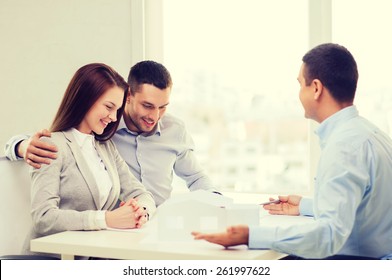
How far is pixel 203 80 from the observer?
11.8ft

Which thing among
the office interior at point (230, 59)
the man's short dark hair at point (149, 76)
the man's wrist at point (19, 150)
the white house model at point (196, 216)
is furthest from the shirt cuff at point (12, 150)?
the office interior at point (230, 59)

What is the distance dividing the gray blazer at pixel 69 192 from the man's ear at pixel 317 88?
73 centimetres

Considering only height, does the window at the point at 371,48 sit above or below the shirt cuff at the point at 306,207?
above

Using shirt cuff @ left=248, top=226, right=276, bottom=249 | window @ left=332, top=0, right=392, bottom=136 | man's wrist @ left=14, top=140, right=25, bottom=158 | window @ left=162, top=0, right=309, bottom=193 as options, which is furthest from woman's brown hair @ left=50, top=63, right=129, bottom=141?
window @ left=332, top=0, right=392, bottom=136

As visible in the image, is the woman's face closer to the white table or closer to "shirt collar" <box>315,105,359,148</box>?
the white table

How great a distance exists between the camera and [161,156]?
2.91 m

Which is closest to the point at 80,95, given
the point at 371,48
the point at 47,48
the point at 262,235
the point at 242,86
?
the point at 262,235

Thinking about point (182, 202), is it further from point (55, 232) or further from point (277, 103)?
point (277, 103)

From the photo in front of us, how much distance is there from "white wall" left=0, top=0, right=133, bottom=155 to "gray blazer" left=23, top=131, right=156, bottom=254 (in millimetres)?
1387

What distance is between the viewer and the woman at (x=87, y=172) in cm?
209

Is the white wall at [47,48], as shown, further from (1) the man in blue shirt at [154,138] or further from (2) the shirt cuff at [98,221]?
(2) the shirt cuff at [98,221]

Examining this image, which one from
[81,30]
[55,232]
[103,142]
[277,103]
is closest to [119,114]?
[103,142]

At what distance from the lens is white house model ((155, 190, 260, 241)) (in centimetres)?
184

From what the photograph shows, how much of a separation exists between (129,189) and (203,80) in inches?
48.7
